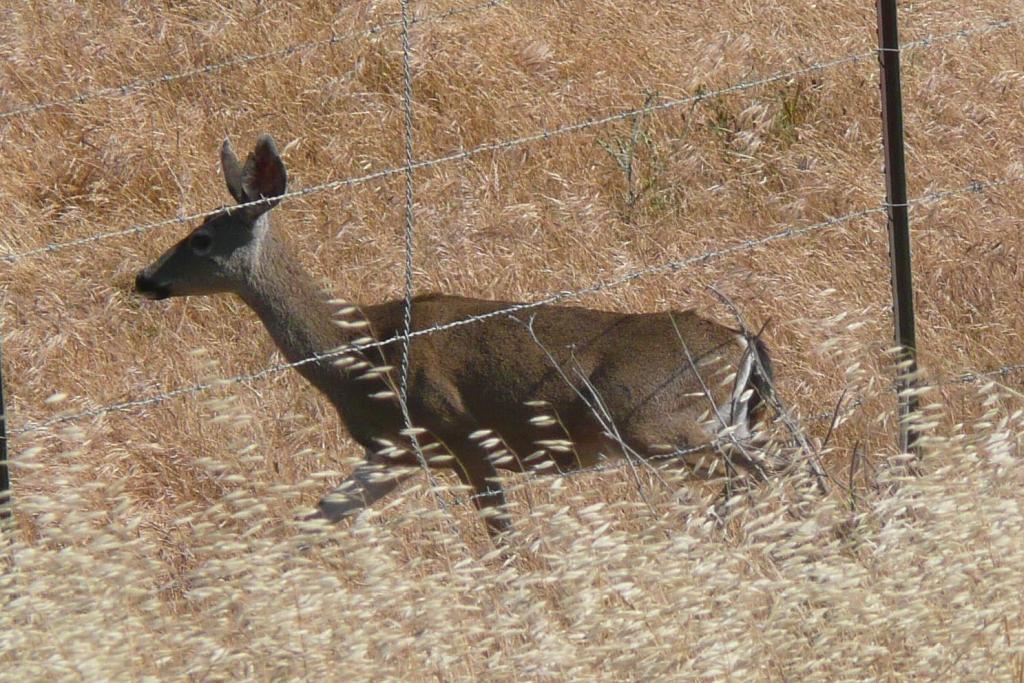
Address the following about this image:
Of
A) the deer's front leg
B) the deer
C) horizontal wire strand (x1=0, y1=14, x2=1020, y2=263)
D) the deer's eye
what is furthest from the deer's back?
the deer's eye

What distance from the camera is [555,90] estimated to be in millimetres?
9227

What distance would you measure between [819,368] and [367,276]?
7.23 feet

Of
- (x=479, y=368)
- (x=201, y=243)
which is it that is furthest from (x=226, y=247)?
(x=479, y=368)

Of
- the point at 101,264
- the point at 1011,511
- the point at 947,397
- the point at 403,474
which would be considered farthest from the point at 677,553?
the point at 101,264

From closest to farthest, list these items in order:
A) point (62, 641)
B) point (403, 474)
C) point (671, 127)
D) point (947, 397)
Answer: point (62, 641) → point (403, 474) → point (947, 397) → point (671, 127)

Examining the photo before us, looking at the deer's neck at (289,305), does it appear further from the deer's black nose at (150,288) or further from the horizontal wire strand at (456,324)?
the deer's black nose at (150,288)

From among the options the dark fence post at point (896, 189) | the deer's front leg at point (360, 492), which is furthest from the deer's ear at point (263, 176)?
the dark fence post at point (896, 189)

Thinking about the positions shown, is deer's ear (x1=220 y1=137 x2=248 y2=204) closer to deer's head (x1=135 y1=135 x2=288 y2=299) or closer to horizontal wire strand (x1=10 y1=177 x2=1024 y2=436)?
deer's head (x1=135 y1=135 x2=288 y2=299)

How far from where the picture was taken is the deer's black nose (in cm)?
629

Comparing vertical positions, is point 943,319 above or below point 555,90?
below

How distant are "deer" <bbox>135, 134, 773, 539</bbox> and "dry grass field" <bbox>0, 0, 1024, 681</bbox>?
0.64 ft

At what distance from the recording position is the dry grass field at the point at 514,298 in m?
3.81

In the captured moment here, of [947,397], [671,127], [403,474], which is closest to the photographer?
[403,474]

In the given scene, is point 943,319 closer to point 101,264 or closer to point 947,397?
point 947,397
